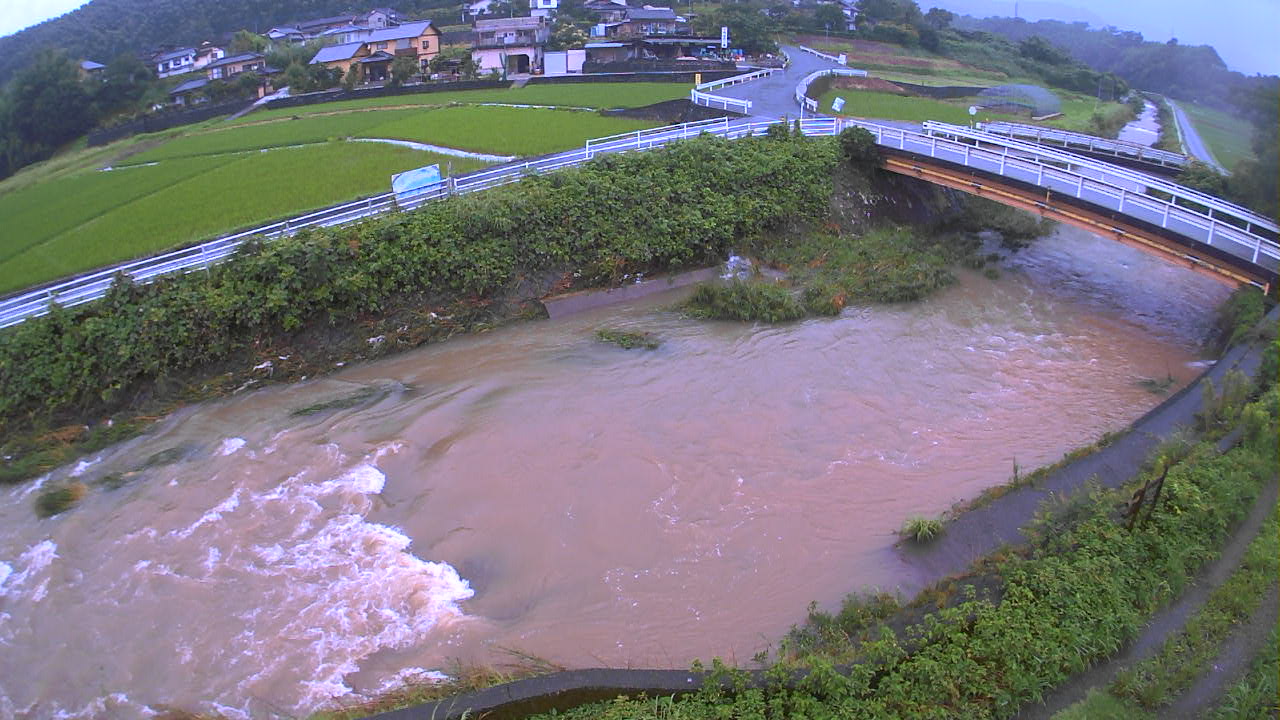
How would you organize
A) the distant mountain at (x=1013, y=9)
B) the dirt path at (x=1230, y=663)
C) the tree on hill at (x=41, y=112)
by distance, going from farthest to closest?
the distant mountain at (x=1013, y=9) → the tree on hill at (x=41, y=112) → the dirt path at (x=1230, y=663)

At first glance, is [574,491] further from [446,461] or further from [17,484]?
[17,484]

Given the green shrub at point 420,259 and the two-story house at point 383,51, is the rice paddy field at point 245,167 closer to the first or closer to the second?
the green shrub at point 420,259

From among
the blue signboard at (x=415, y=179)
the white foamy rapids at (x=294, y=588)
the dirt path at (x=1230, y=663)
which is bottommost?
the white foamy rapids at (x=294, y=588)

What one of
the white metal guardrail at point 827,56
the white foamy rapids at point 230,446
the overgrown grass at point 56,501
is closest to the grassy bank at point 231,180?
the white foamy rapids at point 230,446

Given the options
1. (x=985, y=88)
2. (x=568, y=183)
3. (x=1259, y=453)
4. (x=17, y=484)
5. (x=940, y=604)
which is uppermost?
(x=985, y=88)

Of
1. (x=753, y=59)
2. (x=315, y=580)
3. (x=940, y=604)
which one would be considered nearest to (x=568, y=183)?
(x=315, y=580)
